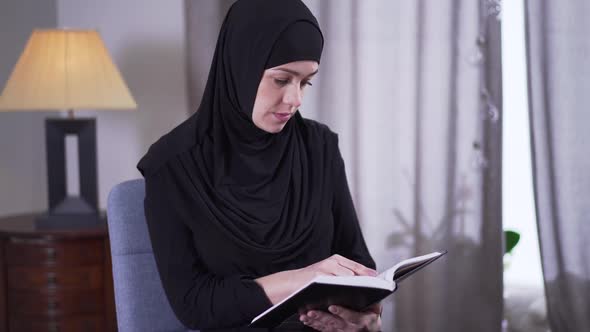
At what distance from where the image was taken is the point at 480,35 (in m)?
2.64

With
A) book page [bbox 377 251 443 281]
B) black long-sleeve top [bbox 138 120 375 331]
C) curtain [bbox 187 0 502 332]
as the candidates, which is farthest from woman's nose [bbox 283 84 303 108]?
curtain [bbox 187 0 502 332]

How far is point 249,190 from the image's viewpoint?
1.58 m

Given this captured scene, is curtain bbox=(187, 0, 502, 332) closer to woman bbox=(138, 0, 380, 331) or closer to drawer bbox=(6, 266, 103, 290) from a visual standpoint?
drawer bbox=(6, 266, 103, 290)

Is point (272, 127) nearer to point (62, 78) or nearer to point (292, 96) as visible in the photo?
point (292, 96)

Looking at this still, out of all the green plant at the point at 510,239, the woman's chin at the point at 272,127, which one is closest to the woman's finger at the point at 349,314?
the woman's chin at the point at 272,127

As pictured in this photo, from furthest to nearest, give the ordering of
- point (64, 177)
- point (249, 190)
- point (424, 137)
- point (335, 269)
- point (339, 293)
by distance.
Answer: point (424, 137)
point (64, 177)
point (249, 190)
point (335, 269)
point (339, 293)

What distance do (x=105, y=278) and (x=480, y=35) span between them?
148 cm

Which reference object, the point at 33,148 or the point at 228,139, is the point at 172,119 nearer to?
the point at 33,148

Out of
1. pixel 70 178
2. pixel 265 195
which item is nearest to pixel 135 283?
pixel 265 195

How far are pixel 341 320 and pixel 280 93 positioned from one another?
1.43ft

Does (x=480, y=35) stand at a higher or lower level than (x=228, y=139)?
higher

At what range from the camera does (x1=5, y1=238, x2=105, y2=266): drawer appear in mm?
2494

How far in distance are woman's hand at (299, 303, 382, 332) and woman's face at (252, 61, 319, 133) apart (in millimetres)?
365

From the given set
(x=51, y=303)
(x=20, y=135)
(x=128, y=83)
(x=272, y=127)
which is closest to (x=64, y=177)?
(x=51, y=303)
